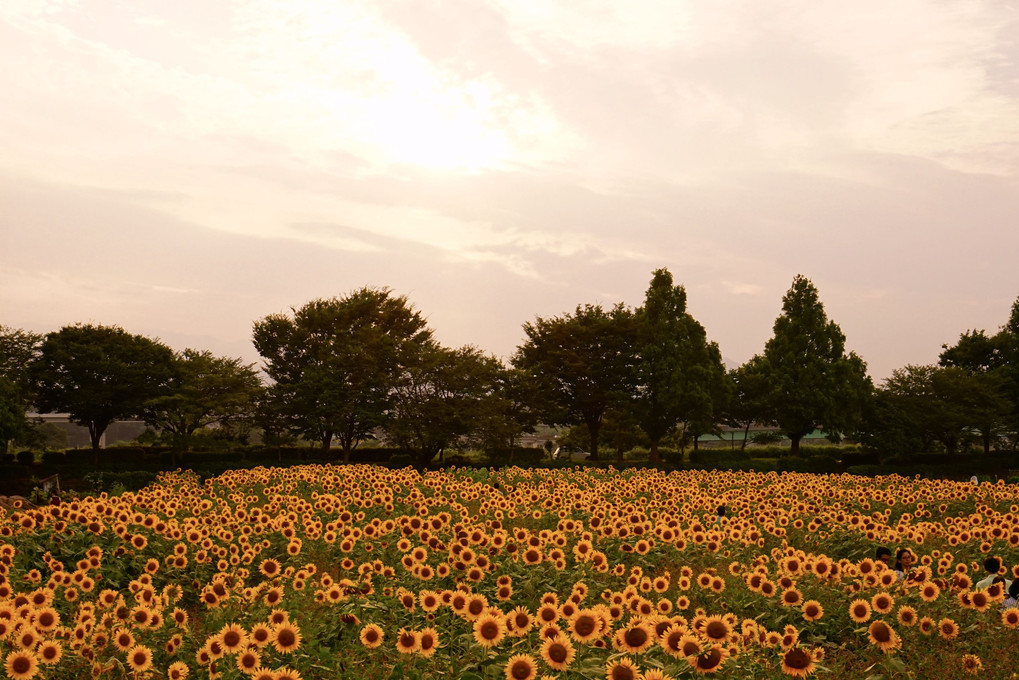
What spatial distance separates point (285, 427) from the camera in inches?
2031

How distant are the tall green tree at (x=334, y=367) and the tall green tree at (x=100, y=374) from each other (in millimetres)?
7592

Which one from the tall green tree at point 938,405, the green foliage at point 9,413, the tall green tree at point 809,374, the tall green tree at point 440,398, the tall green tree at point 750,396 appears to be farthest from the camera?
the tall green tree at point 750,396

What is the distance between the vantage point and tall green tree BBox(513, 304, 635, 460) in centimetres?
5191

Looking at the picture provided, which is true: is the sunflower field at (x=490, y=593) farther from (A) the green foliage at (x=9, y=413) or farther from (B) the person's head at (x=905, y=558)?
(A) the green foliage at (x=9, y=413)

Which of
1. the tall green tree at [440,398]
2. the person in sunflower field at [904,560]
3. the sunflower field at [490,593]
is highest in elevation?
the tall green tree at [440,398]

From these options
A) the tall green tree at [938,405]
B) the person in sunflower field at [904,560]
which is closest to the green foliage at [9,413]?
the person in sunflower field at [904,560]

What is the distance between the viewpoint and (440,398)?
1698 inches

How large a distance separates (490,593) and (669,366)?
38.7 metres

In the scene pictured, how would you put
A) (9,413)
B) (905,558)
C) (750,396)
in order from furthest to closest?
(750,396) < (9,413) < (905,558)

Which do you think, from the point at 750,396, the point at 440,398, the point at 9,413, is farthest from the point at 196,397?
the point at 750,396

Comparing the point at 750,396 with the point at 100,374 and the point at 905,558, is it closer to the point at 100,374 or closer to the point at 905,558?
the point at 100,374

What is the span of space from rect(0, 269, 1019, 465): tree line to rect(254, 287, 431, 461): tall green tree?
0.40 feet

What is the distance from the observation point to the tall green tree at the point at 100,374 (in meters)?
47.2

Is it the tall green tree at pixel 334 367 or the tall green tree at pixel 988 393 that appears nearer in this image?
the tall green tree at pixel 334 367
